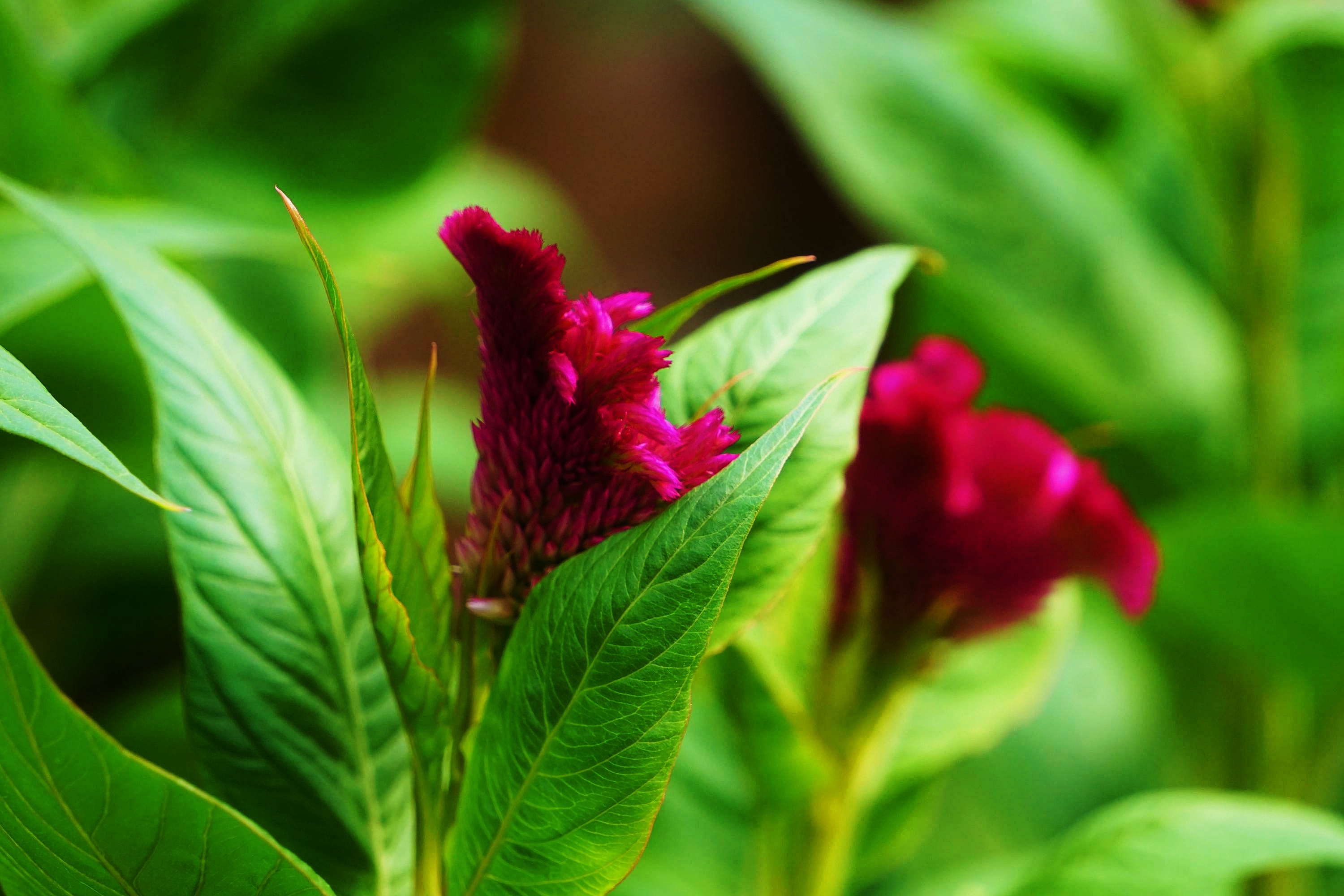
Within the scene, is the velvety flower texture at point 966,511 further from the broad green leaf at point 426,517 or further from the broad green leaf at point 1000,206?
the broad green leaf at point 1000,206

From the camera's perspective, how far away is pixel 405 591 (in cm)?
29

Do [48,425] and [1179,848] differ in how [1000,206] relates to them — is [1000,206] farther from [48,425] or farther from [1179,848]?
[48,425]

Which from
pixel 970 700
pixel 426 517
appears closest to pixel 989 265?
pixel 970 700

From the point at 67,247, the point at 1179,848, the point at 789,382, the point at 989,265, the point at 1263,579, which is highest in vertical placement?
the point at 67,247

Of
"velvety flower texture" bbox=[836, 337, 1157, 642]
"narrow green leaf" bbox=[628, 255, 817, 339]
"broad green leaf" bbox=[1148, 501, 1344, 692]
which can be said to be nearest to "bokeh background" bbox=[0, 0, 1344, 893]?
"broad green leaf" bbox=[1148, 501, 1344, 692]

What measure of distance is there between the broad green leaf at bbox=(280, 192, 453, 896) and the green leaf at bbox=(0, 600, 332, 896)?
0.05 metres

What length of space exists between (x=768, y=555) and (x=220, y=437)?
173 mm

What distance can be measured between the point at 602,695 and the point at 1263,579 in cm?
58

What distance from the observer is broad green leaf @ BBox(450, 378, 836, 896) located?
9.8 inches

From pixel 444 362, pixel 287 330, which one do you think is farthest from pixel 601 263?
pixel 287 330

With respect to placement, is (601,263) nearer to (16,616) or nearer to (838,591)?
(16,616)

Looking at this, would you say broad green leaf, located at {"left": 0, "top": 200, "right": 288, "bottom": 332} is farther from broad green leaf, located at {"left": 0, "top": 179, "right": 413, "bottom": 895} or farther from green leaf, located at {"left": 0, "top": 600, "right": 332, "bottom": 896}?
green leaf, located at {"left": 0, "top": 600, "right": 332, "bottom": 896}

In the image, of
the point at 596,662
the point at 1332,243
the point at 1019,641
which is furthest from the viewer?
the point at 1332,243

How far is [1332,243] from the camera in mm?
833
